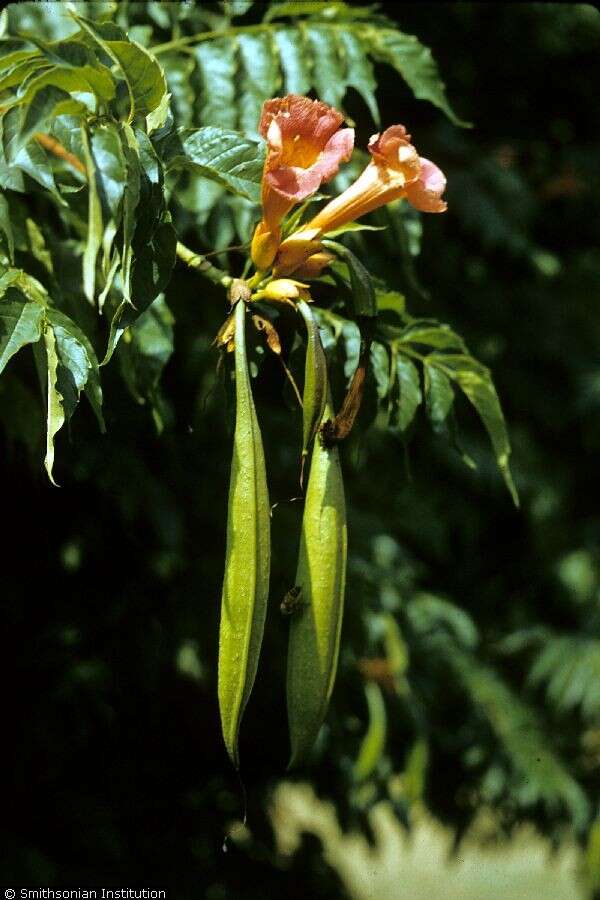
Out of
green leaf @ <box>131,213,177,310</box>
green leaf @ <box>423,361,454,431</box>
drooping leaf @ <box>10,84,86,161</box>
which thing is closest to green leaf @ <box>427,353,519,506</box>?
green leaf @ <box>423,361,454,431</box>

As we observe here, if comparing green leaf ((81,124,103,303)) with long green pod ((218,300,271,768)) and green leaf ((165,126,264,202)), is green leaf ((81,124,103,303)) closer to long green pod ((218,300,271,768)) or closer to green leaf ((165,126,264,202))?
green leaf ((165,126,264,202))

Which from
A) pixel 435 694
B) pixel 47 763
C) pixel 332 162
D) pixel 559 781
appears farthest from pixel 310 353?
pixel 559 781

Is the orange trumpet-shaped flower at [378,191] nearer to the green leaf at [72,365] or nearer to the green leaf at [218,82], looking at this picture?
the green leaf at [72,365]

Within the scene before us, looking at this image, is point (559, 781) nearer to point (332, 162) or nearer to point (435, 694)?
point (435, 694)

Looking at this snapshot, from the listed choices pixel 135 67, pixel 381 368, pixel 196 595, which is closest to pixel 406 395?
pixel 381 368

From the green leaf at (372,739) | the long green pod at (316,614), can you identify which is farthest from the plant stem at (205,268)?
the green leaf at (372,739)

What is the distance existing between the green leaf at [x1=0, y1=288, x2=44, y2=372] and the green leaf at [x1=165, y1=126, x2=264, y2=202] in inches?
9.5

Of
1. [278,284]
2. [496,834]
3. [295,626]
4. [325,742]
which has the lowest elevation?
[496,834]

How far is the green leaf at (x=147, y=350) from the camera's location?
160 cm

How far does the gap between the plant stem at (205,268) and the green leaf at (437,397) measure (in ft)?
1.30

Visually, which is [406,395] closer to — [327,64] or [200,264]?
[200,264]

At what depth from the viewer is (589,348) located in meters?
5.05

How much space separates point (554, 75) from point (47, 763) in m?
3.33

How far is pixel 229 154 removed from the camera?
1385mm
